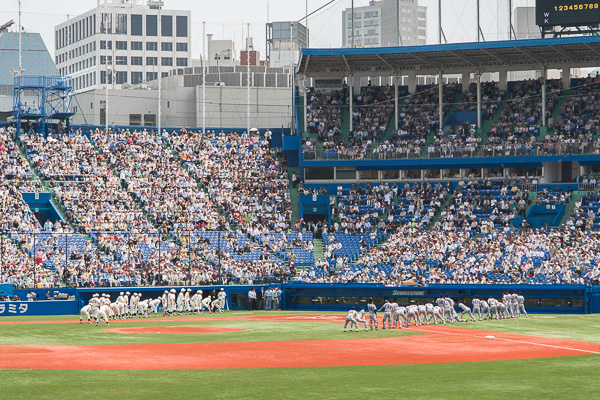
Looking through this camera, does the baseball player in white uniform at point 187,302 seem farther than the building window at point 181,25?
No

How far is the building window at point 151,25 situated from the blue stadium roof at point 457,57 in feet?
241

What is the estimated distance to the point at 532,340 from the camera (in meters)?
30.8

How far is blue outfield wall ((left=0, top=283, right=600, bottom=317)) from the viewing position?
4544 cm

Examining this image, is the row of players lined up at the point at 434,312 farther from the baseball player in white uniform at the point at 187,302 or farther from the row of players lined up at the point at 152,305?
the baseball player in white uniform at the point at 187,302

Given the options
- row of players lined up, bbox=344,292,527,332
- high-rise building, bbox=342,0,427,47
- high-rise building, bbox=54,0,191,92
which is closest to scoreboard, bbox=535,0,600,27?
high-rise building, bbox=342,0,427,47

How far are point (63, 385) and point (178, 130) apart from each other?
5090cm

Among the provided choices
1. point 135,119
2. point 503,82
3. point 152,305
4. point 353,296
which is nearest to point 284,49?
point 135,119

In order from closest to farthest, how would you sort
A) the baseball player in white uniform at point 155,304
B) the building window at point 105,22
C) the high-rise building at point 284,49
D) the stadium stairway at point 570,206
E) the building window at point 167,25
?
the baseball player in white uniform at point 155,304, the stadium stairway at point 570,206, the high-rise building at point 284,49, the building window at point 105,22, the building window at point 167,25

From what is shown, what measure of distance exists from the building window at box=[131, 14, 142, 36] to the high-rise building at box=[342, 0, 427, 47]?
31729 mm

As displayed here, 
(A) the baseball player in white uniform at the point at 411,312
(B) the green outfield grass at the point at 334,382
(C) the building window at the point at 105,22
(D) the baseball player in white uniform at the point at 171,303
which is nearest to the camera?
(B) the green outfield grass at the point at 334,382

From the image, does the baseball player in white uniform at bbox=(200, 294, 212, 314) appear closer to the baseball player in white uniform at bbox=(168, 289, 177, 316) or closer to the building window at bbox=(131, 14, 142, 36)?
the baseball player in white uniform at bbox=(168, 289, 177, 316)

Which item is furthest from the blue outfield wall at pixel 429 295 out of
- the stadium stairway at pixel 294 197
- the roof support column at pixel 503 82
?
the roof support column at pixel 503 82

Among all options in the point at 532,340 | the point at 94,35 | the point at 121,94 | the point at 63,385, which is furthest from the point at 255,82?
the point at 63,385

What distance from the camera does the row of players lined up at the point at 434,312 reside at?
114ft
